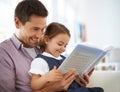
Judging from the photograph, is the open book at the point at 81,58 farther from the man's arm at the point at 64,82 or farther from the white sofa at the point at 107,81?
the white sofa at the point at 107,81

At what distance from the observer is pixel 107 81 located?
173 centimetres

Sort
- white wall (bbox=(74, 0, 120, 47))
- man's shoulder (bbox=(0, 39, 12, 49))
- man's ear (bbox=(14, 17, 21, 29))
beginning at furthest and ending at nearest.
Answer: white wall (bbox=(74, 0, 120, 47))
man's ear (bbox=(14, 17, 21, 29))
man's shoulder (bbox=(0, 39, 12, 49))

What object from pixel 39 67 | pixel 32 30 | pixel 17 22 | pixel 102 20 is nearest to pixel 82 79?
pixel 39 67

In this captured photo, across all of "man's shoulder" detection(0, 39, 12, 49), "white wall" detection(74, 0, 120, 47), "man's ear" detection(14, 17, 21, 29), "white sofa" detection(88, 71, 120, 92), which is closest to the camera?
"man's shoulder" detection(0, 39, 12, 49)

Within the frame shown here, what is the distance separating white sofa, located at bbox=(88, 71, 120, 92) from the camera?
1706 mm

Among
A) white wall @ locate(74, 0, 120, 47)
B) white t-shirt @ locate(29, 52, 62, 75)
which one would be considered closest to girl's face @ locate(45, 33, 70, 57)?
white t-shirt @ locate(29, 52, 62, 75)

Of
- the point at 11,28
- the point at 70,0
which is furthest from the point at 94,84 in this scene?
the point at 70,0

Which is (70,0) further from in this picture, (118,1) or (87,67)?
(87,67)

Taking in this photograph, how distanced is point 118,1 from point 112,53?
2279 millimetres

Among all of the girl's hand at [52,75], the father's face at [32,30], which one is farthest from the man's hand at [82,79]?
the father's face at [32,30]

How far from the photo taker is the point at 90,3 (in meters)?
5.24

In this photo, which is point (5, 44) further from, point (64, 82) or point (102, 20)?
point (102, 20)

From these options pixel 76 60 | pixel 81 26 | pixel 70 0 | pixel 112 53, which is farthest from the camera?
pixel 81 26

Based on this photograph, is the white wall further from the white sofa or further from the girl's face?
the girl's face
